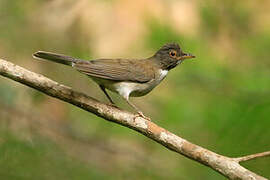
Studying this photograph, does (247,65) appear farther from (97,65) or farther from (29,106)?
(29,106)

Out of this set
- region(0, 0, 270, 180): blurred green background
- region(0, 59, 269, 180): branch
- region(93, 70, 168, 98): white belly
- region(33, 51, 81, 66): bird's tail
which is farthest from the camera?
region(93, 70, 168, 98): white belly

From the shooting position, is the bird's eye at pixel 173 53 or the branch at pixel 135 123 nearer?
the branch at pixel 135 123

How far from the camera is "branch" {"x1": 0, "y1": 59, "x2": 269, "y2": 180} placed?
12.6 ft

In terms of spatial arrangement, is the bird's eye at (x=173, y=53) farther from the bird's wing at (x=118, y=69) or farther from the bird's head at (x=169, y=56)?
the bird's wing at (x=118, y=69)

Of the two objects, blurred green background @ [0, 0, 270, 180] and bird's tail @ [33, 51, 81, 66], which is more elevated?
blurred green background @ [0, 0, 270, 180]

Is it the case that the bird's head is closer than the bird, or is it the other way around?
the bird

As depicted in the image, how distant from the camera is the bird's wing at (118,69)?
4.93 meters

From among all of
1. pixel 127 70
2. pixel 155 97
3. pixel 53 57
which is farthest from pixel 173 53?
pixel 53 57

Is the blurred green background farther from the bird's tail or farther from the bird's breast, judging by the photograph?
the bird's tail

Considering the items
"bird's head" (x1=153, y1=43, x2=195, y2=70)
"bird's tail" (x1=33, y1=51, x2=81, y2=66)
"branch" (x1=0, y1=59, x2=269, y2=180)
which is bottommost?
"branch" (x1=0, y1=59, x2=269, y2=180)

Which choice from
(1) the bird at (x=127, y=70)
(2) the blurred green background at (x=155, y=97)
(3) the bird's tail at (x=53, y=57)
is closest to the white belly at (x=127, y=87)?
(1) the bird at (x=127, y=70)

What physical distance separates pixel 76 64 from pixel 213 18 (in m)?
2.82

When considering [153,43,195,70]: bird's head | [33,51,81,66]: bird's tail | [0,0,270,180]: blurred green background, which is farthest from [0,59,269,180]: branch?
[153,43,195,70]: bird's head

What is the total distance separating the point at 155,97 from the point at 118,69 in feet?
7.13
